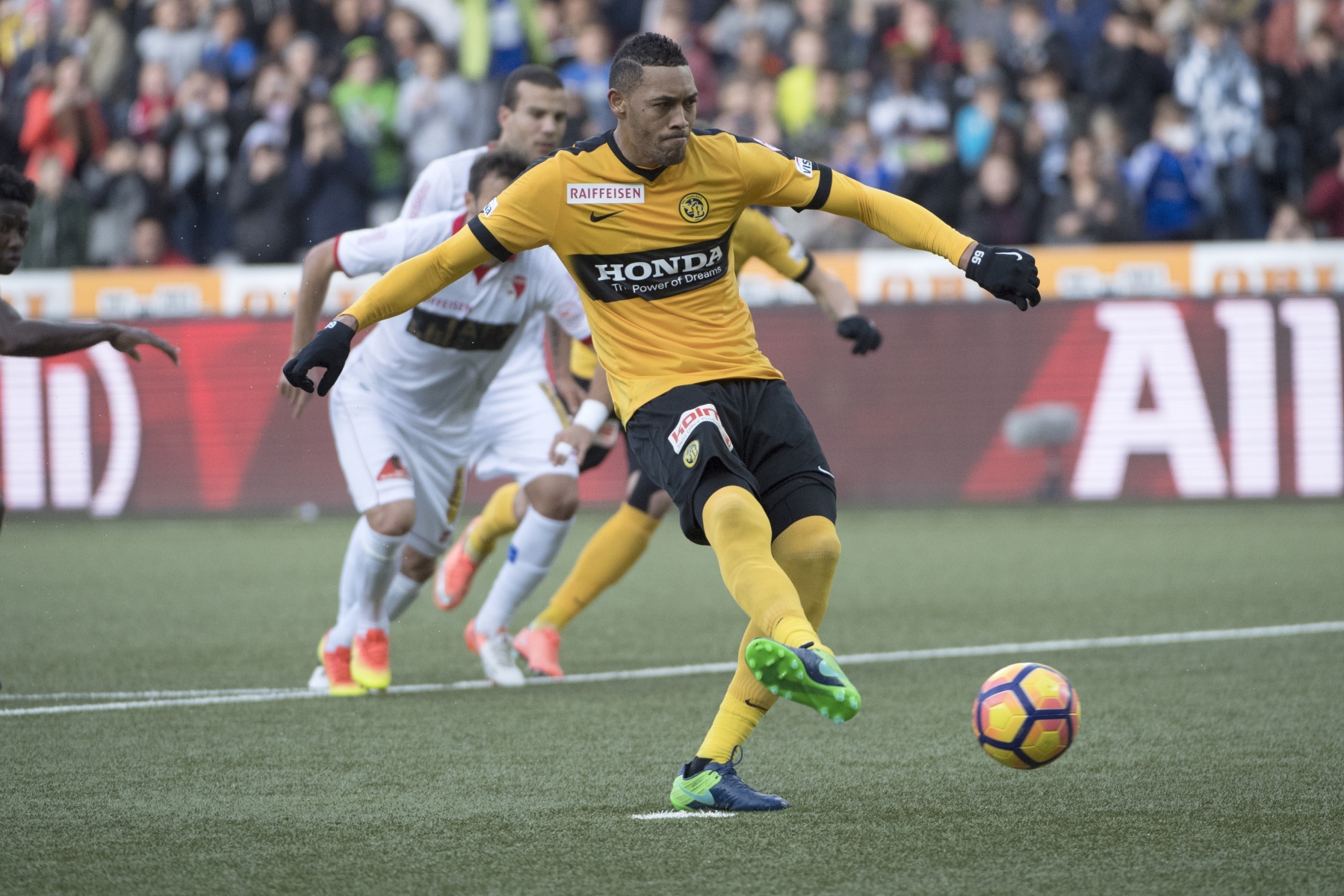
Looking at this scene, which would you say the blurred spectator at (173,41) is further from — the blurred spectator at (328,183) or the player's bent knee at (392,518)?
the player's bent knee at (392,518)

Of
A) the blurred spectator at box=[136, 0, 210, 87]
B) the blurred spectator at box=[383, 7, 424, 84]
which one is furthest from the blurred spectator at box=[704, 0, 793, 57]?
the blurred spectator at box=[136, 0, 210, 87]

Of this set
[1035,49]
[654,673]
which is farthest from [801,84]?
[654,673]

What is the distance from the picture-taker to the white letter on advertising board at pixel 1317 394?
13539mm

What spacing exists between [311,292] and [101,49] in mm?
12558

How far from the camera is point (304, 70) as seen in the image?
56.4ft

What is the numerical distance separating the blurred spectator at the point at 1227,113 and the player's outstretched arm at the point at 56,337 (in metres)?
11.0

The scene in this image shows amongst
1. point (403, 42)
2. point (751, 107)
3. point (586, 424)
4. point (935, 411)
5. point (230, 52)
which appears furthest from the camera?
point (230, 52)

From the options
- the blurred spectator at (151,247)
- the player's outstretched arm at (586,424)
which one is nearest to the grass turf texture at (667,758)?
the player's outstretched arm at (586,424)

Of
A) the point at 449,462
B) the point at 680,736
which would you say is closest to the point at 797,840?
the point at 680,736

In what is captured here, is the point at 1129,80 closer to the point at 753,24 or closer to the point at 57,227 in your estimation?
the point at 753,24

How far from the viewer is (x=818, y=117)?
53.2 feet

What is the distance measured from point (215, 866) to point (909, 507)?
36.1ft

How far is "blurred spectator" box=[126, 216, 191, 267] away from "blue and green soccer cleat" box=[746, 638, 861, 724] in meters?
13.1

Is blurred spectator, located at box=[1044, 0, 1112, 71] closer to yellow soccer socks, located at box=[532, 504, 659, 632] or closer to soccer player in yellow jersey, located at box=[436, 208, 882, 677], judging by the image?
soccer player in yellow jersey, located at box=[436, 208, 882, 677]
